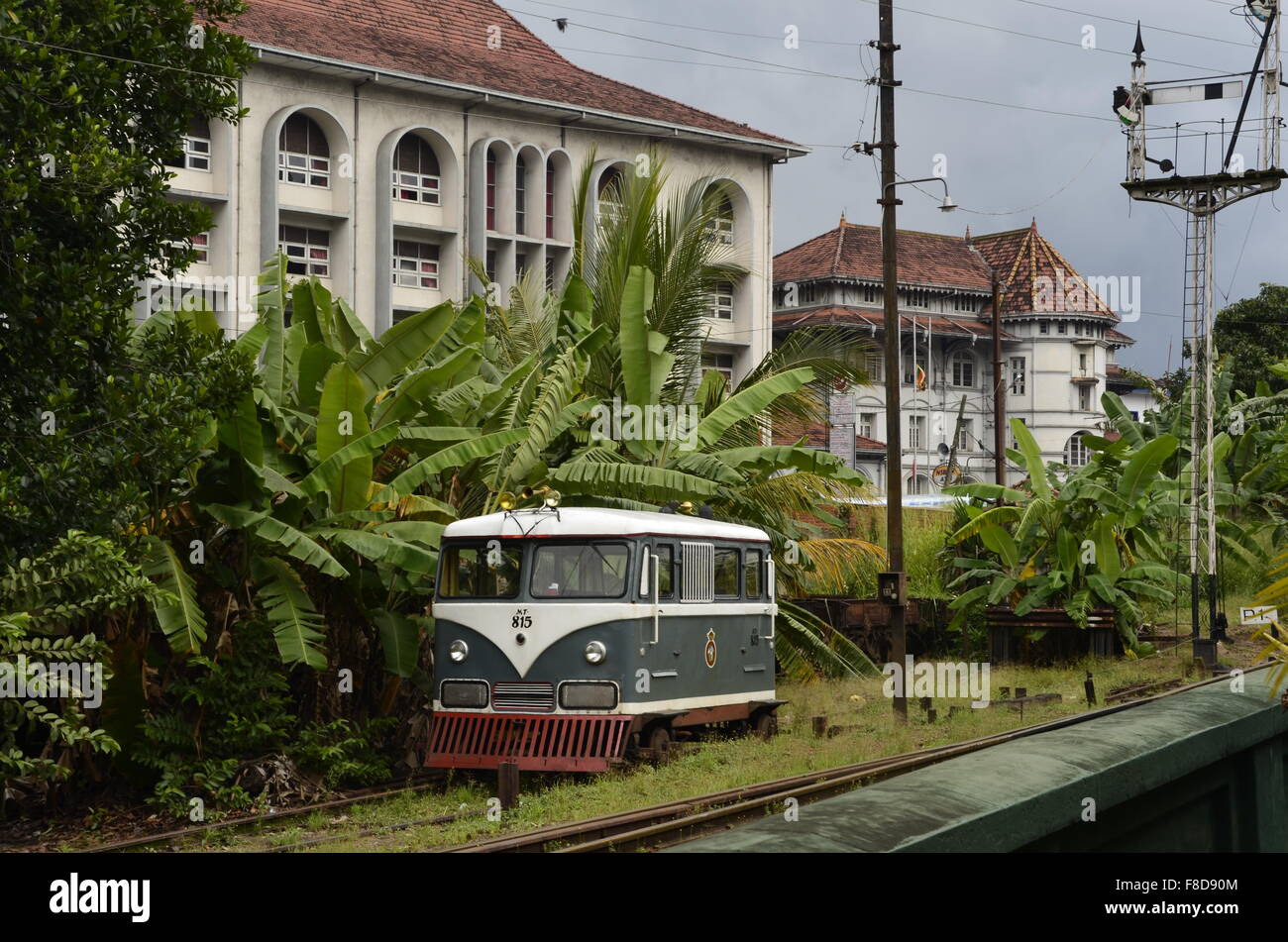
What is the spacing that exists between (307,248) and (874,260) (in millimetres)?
35865

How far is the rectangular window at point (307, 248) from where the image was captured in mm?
41522

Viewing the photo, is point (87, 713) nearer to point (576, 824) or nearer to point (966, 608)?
point (576, 824)

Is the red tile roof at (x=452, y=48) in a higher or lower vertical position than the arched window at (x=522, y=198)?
higher

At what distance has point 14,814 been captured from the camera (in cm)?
1291

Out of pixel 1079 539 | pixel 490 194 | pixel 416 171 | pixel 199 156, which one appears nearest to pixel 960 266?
pixel 490 194

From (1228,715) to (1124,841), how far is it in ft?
3.80

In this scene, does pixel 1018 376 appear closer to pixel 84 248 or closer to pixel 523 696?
pixel 523 696

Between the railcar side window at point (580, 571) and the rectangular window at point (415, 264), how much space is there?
31.3 metres

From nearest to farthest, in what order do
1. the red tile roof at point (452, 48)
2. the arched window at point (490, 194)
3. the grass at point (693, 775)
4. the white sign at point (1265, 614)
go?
the white sign at point (1265, 614) → the grass at point (693, 775) → the red tile roof at point (452, 48) → the arched window at point (490, 194)

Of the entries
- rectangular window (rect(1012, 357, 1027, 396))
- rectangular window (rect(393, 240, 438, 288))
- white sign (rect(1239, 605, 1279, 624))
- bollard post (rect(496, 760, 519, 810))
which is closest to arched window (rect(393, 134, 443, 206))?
rectangular window (rect(393, 240, 438, 288))

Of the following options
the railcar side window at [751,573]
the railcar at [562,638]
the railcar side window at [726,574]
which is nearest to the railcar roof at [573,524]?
the railcar at [562,638]

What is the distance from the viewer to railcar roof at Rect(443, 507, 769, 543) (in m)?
13.9

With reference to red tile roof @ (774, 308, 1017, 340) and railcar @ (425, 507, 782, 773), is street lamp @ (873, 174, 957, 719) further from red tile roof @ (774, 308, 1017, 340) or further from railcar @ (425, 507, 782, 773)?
red tile roof @ (774, 308, 1017, 340)

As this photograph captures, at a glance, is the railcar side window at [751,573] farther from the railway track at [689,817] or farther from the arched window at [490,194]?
the arched window at [490,194]
